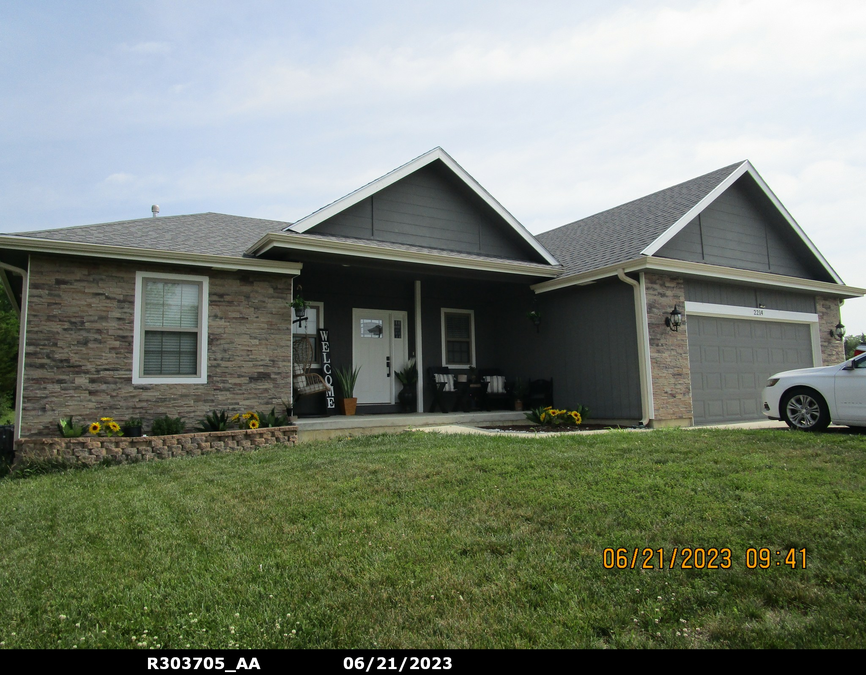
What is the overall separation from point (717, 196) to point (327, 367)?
→ 337 inches

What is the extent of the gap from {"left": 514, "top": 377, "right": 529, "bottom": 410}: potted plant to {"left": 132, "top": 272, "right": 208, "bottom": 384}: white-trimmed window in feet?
20.4

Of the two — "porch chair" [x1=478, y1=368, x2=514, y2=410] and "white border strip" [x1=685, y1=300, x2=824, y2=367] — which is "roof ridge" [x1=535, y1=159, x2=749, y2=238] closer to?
"white border strip" [x1=685, y1=300, x2=824, y2=367]

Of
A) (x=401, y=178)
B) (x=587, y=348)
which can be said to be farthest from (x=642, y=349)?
(x=401, y=178)

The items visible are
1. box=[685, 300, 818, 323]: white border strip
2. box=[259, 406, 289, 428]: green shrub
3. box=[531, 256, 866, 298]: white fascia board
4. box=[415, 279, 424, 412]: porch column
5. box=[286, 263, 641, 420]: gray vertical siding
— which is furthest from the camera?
box=[415, 279, 424, 412]: porch column

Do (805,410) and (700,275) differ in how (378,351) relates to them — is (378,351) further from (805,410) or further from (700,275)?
(805,410)

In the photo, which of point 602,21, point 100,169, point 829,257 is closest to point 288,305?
point 602,21

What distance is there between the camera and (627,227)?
1246cm

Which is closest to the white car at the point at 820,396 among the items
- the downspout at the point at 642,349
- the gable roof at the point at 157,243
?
the downspout at the point at 642,349

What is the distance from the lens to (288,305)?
9773 millimetres

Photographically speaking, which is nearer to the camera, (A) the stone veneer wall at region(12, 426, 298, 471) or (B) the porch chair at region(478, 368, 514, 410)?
(A) the stone veneer wall at region(12, 426, 298, 471)

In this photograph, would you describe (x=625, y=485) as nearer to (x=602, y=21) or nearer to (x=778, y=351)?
(x=602, y=21)

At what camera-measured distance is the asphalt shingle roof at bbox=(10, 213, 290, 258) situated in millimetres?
8742

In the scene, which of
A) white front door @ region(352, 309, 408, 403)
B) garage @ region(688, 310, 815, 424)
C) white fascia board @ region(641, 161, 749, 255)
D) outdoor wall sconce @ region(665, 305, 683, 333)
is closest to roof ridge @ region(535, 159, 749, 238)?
white fascia board @ region(641, 161, 749, 255)

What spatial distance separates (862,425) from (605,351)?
4.14m
